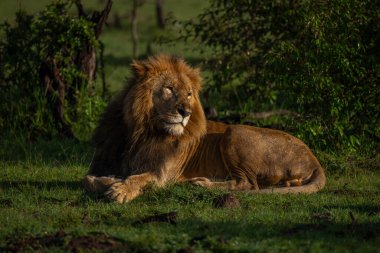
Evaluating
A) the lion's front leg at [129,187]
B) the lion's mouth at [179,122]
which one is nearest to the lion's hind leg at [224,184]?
the lion's front leg at [129,187]

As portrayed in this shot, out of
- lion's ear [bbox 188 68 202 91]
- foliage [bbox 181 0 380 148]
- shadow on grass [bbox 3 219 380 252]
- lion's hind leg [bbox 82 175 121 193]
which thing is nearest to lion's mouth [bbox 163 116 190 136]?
lion's ear [bbox 188 68 202 91]

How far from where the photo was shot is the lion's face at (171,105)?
23.7 ft

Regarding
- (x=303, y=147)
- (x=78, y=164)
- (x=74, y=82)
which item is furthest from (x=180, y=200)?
(x=74, y=82)

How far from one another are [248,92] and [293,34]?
1.07 meters

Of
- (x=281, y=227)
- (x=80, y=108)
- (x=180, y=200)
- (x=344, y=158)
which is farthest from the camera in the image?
(x=80, y=108)

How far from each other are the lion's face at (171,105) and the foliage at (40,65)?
2.96 m

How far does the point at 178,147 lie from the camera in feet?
24.4

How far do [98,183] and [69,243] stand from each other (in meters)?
1.96

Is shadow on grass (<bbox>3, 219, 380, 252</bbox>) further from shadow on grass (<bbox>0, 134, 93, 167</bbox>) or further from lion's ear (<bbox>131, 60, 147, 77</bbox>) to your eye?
shadow on grass (<bbox>0, 134, 93, 167</bbox>)

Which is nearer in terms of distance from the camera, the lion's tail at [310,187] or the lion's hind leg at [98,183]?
the lion's hind leg at [98,183]

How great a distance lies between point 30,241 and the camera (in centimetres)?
527

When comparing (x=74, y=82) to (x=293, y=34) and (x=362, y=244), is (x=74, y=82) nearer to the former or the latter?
(x=293, y=34)

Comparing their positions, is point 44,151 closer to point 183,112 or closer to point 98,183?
point 98,183

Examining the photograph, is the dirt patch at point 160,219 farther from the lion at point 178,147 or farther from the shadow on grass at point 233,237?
the lion at point 178,147
